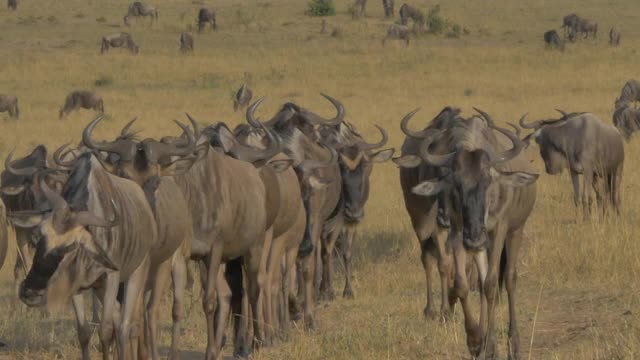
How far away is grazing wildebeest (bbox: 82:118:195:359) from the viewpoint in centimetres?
Answer: 741

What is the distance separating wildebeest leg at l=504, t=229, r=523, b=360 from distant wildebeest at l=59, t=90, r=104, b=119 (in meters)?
18.3

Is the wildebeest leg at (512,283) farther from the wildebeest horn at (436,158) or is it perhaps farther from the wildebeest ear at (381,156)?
the wildebeest ear at (381,156)

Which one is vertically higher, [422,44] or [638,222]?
[638,222]

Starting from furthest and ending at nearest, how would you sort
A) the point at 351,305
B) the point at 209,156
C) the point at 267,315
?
1. the point at 351,305
2. the point at 267,315
3. the point at 209,156

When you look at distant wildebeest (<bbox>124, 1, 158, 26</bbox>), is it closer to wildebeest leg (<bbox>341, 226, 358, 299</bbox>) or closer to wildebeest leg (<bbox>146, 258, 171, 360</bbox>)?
wildebeest leg (<bbox>341, 226, 358, 299</bbox>)

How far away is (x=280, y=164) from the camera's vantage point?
9062 millimetres

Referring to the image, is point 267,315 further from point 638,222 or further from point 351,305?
point 638,222

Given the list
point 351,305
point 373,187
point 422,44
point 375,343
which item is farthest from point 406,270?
point 422,44

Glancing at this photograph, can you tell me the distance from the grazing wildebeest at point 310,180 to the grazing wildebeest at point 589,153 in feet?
14.8

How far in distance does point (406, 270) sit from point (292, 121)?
2.07 m

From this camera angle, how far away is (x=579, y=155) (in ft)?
50.9

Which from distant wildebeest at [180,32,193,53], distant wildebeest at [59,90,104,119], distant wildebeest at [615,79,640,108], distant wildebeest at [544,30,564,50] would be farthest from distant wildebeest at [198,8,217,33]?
distant wildebeest at [615,79,640,108]

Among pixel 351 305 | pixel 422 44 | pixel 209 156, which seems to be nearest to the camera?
pixel 209 156

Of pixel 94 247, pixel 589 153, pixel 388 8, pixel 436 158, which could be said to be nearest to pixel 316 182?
pixel 436 158
